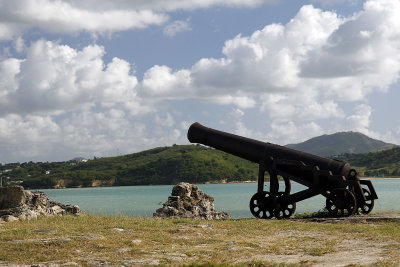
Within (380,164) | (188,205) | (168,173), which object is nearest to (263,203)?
(188,205)

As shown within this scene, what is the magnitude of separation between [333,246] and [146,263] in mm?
3931

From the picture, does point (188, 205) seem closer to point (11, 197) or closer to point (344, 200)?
point (344, 200)

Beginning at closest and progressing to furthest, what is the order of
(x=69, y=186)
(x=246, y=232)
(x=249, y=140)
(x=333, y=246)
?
1. (x=333, y=246)
2. (x=246, y=232)
3. (x=249, y=140)
4. (x=69, y=186)

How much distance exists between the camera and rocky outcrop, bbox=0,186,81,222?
50.8 feet

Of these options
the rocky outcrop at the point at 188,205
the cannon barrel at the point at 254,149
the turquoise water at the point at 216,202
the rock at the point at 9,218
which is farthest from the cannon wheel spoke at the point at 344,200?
the rock at the point at 9,218

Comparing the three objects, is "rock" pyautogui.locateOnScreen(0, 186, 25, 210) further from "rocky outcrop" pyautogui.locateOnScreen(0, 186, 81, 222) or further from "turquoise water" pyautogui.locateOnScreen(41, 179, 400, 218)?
"turquoise water" pyautogui.locateOnScreen(41, 179, 400, 218)

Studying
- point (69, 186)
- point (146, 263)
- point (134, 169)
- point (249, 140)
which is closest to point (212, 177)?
point (134, 169)

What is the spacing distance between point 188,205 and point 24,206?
6.24m

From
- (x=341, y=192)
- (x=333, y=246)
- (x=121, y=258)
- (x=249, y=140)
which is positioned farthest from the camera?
(x=249, y=140)

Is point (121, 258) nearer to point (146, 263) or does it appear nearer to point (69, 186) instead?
point (146, 263)

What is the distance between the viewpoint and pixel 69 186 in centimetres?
17488

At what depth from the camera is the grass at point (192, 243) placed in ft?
27.8

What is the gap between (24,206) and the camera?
16.4 m

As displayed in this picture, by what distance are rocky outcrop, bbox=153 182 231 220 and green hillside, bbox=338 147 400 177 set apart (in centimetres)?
13531
